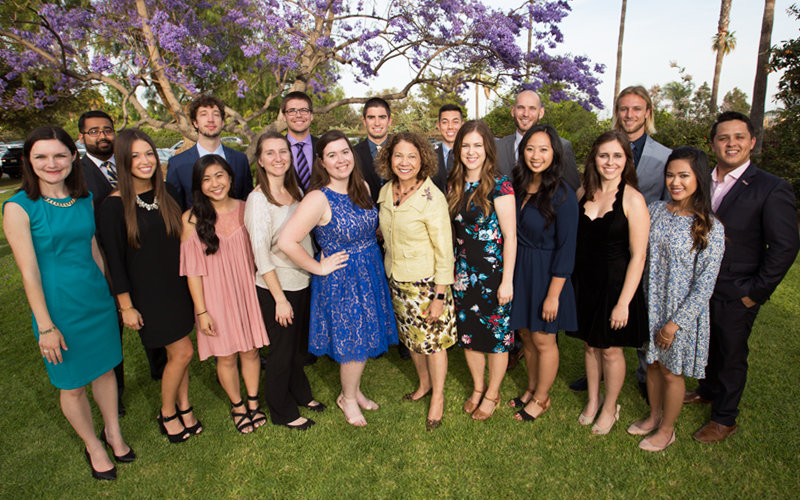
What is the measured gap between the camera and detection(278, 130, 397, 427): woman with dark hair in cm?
303

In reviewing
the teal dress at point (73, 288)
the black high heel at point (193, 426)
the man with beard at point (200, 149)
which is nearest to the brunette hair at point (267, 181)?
the man with beard at point (200, 149)

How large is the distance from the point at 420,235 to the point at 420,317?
641 millimetres

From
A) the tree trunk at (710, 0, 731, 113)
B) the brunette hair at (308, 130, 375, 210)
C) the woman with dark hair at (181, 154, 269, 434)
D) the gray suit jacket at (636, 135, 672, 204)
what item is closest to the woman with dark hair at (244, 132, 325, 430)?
the woman with dark hair at (181, 154, 269, 434)

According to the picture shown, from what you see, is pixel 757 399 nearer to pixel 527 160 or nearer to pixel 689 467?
pixel 689 467

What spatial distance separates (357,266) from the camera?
127 inches

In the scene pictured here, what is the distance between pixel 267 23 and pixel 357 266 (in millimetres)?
8684

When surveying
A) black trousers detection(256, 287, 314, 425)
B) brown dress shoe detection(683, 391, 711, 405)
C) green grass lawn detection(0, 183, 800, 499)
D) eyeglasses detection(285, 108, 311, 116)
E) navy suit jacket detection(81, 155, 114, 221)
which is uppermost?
eyeglasses detection(285, 108, 311, 116)

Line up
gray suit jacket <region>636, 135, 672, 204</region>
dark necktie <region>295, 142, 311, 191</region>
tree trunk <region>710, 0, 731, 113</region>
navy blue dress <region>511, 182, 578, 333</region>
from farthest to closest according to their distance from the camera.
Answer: tree trunk <region>710, 0, 731, 113</region> → dark necktie <region>295, 142, 311, 191</region> → gray suit jacket <region>636, 135, 672, 204</region> → navy blue dress <region>511, 182, 578, 333</region>

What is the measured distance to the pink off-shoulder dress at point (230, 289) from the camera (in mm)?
3115

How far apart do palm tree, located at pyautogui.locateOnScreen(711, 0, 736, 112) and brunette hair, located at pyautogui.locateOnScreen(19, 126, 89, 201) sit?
964 inches

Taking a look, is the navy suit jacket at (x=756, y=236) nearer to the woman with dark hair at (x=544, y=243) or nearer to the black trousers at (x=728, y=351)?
the black trousers at (x=728, y=351)

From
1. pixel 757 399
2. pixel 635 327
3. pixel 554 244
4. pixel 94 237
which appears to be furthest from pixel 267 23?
pixel 757 399

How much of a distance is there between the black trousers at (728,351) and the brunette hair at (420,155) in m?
2.16

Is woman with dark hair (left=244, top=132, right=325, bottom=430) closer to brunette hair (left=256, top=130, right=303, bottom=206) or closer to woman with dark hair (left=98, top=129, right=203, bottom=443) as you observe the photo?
brunette hair (left=256, top=130, right=303, bottom=206)
